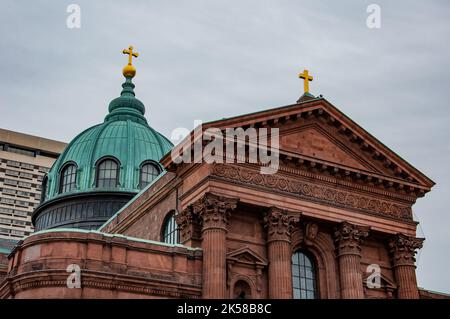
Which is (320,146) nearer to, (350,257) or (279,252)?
(350,257)

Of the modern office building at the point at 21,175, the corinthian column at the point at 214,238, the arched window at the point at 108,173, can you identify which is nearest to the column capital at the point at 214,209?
the corinthian column at the point at 214,238

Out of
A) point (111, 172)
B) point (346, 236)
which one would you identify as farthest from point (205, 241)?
point (111, 172)

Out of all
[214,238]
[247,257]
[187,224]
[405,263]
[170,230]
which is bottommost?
[247,257]

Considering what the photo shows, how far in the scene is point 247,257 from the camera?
99.8 ft

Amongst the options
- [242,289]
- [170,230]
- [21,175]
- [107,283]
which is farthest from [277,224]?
[21,175]

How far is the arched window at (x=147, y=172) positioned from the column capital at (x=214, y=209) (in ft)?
68.8

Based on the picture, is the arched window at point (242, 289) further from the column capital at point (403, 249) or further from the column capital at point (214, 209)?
the column capital at point (403, 249)

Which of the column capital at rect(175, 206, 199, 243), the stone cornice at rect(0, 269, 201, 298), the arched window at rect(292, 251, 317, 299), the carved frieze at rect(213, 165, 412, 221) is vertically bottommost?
the stone cornice at rect(0, 269, 201, 298)

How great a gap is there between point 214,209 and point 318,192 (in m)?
5.87

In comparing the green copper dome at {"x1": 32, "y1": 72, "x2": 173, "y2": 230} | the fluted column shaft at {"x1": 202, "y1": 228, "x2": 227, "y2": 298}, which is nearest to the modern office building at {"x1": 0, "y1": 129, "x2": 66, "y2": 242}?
the green copper dome at {"x1": 32, "y1": 72, "x2": 173, "y2": 230}

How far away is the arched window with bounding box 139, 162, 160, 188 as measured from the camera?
5081 centimetres

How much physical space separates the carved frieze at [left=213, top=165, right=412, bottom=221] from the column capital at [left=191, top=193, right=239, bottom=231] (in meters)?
1.17

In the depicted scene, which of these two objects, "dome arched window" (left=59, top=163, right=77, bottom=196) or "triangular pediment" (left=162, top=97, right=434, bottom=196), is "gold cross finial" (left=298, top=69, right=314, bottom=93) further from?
"dome arched window" (left=59, top=163, right=77, bottom=196)

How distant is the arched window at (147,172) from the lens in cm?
5081
